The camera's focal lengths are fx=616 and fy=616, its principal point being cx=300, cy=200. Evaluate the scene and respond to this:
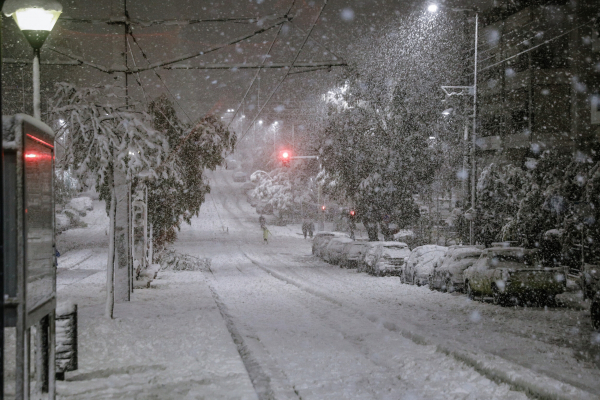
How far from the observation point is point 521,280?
1630 centimetres

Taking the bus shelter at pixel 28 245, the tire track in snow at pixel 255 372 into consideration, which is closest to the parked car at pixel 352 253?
the tire track in snow at pixel 255 372

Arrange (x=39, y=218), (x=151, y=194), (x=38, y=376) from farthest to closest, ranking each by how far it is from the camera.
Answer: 1. (x=151, y=194)
2. (x=38, y=376)
3. (x=39, y=218)

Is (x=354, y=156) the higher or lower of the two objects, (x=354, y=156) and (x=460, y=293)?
the higher

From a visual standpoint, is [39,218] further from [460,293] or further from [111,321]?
[460,293]

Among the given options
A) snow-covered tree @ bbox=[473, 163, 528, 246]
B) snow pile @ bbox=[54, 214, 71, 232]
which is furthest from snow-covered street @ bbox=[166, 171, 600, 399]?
snow pile @ bbox=[54, 214, 71, 232]

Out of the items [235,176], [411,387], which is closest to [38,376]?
[411,387]

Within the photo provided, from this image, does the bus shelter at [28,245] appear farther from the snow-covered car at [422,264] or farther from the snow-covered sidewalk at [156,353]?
the snow-covered car at [422,264]

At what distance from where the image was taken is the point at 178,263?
94.5 feet

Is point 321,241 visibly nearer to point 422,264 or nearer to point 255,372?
point 422,264

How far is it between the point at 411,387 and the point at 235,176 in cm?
9431

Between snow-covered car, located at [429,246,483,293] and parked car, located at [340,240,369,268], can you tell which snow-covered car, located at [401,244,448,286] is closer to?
snow-covered car, located at [429,246,483,293]

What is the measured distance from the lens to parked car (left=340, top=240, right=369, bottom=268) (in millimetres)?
29237

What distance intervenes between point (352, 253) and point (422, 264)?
7.92 meters

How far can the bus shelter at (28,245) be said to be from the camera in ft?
15.5
